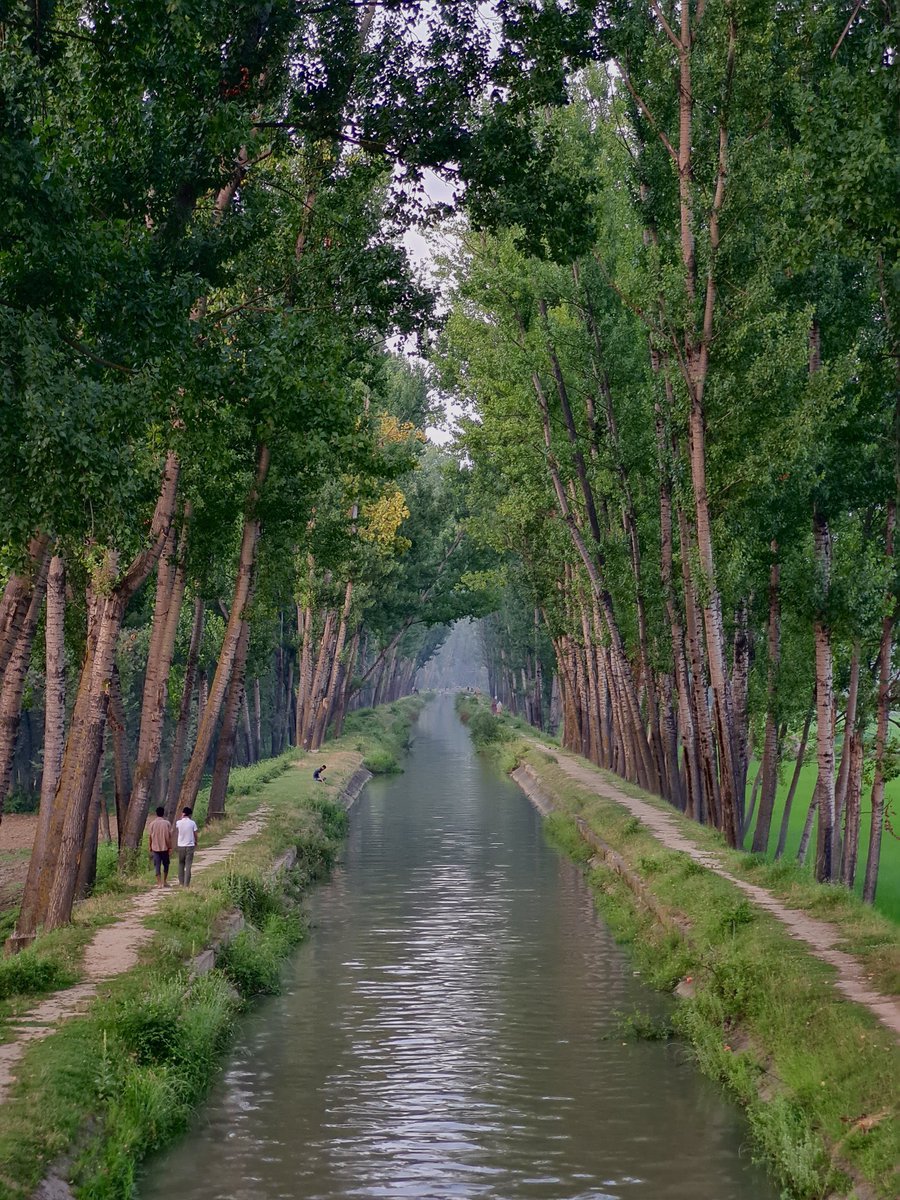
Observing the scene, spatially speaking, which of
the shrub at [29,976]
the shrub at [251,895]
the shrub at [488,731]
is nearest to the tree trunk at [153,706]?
the shrub at [251,895]

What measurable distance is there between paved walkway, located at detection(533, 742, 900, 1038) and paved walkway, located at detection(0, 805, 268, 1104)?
8203 mm

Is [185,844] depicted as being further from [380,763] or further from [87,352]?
[380,763]

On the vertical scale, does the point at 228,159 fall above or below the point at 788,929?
above

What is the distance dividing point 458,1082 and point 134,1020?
370cm

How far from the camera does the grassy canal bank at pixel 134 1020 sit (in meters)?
10.8

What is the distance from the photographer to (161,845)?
22.3 m

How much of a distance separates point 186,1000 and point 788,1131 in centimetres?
733

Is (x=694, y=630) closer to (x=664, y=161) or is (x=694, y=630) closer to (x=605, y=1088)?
(x=664, y=161)

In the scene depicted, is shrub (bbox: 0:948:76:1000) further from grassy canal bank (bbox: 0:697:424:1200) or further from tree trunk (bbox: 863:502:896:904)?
tree trunk (bbox: 863:502:896:904)

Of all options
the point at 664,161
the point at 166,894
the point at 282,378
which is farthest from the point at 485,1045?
the point at 664,161

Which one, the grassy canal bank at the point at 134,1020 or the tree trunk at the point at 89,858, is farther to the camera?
the tree trunk at the point at 89,858

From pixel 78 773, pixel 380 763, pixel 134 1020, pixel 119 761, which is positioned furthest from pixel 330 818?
pixel 134 1020

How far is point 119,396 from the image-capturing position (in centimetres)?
1265

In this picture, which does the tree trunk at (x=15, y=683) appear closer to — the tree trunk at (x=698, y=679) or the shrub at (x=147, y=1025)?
the shrub at (x=147, y=1025)
